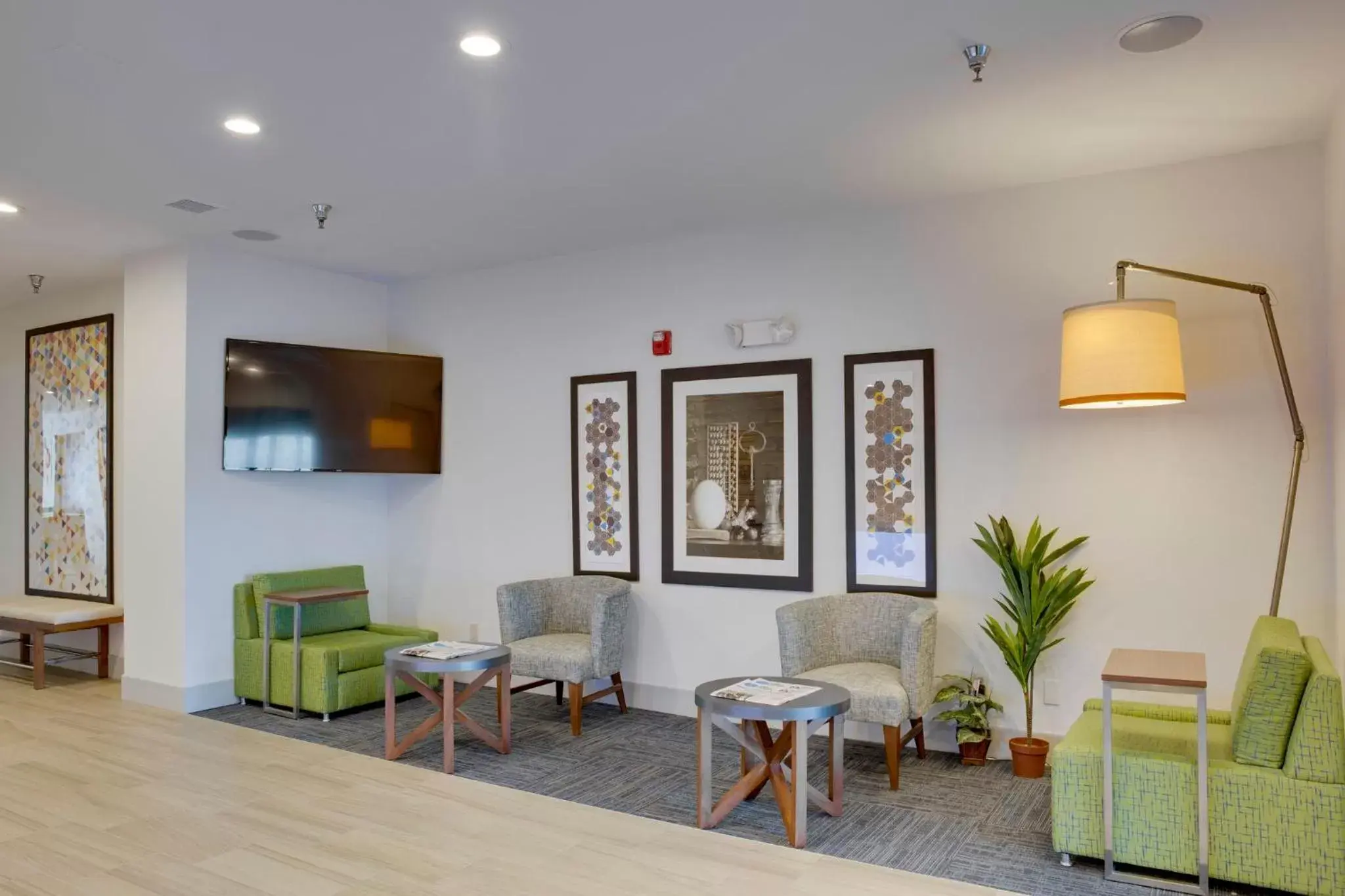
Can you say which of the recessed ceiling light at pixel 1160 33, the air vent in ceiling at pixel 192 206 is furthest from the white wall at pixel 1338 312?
the air vent in ceiling at pixel 192 206

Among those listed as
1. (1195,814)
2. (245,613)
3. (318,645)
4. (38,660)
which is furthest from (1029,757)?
(38,660)

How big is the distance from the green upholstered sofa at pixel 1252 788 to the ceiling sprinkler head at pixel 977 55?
7.14 ft

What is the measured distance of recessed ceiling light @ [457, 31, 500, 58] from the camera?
3.08 meters

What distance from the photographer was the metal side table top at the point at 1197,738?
3.05 meters

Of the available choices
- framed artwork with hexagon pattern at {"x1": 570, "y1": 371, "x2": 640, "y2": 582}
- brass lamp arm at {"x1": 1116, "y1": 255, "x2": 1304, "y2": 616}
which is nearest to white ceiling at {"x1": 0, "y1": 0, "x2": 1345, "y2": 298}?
brass lamp arm at {"x1": 1116, "y1": 255, "x2": 1304, "y2": 616}

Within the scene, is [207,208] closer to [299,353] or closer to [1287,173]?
[299,353]

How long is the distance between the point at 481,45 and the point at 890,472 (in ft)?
9.71

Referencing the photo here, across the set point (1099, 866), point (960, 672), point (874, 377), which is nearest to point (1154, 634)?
point (960, 672)

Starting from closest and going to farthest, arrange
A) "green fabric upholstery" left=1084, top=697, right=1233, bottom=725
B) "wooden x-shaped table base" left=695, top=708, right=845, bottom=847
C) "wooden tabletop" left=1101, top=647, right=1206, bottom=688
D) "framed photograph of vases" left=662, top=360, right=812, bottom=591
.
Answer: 1. "wooden tabletop" left=1101, top=647, right=1206, bottom=688
2. "wooden x-shaped table base" left=695, top=708, right=845, bottom=847
3. "green fabric upholstery" left=1084, top=697, right=1233, bottom=725
4. "framed photograph of vases" left=662, top=360, right=812, bottom=591

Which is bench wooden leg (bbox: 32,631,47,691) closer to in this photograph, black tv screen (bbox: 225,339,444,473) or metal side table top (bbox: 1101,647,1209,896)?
black tv screen (bbox: 225,339,444,473)

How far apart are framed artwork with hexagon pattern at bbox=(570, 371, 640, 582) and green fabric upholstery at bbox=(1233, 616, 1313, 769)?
338cm

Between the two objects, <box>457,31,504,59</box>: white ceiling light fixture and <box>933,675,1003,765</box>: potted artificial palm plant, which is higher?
<box>457,31,504,59</box>: white ceiling light fixture

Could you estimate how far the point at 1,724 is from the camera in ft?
17.6

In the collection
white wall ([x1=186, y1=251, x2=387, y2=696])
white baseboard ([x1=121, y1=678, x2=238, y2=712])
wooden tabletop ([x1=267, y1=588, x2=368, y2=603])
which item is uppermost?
white wall ([x1=186, y1=251, x2=387, y2=696])
